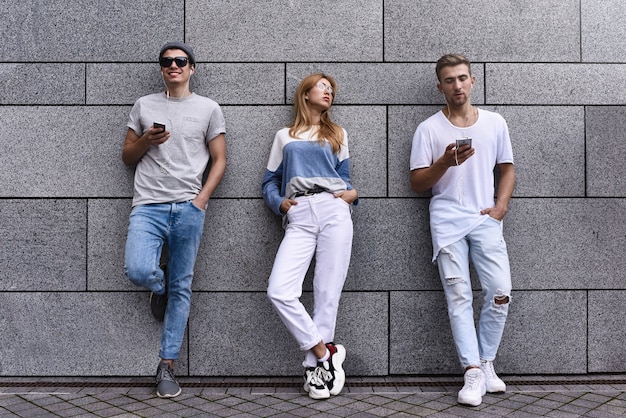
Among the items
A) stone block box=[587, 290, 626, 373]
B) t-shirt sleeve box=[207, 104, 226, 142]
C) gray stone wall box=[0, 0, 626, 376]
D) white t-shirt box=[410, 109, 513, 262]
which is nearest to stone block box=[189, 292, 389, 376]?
gray stone wall box=[0, 0, 626, 376]

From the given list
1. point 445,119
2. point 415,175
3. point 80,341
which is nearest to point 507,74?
point 445,119

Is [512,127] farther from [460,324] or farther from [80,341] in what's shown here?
[80,341]

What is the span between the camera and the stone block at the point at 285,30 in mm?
4895

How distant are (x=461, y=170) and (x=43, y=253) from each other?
11.7 feet

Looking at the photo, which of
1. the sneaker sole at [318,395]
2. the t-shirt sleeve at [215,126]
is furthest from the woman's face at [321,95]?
the sneaker sole at [318,395]

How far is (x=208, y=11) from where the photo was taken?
4.89 metres

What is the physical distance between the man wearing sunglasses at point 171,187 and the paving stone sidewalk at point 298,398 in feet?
1.06

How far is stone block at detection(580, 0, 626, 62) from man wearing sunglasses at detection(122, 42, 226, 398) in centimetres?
326

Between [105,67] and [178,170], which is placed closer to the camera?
[178,170]

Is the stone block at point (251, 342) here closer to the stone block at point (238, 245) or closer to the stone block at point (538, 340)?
the stone block at point (238, 245)

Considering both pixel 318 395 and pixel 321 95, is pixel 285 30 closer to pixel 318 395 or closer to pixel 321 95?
pixel 321 95

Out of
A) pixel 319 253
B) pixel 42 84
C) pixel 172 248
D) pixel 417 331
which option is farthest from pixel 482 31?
pixel 42 84

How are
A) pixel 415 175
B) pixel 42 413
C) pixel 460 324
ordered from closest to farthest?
pixel 42 413 → pixel 460 324 → pixel 415 175

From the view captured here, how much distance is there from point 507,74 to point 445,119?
85 cm
